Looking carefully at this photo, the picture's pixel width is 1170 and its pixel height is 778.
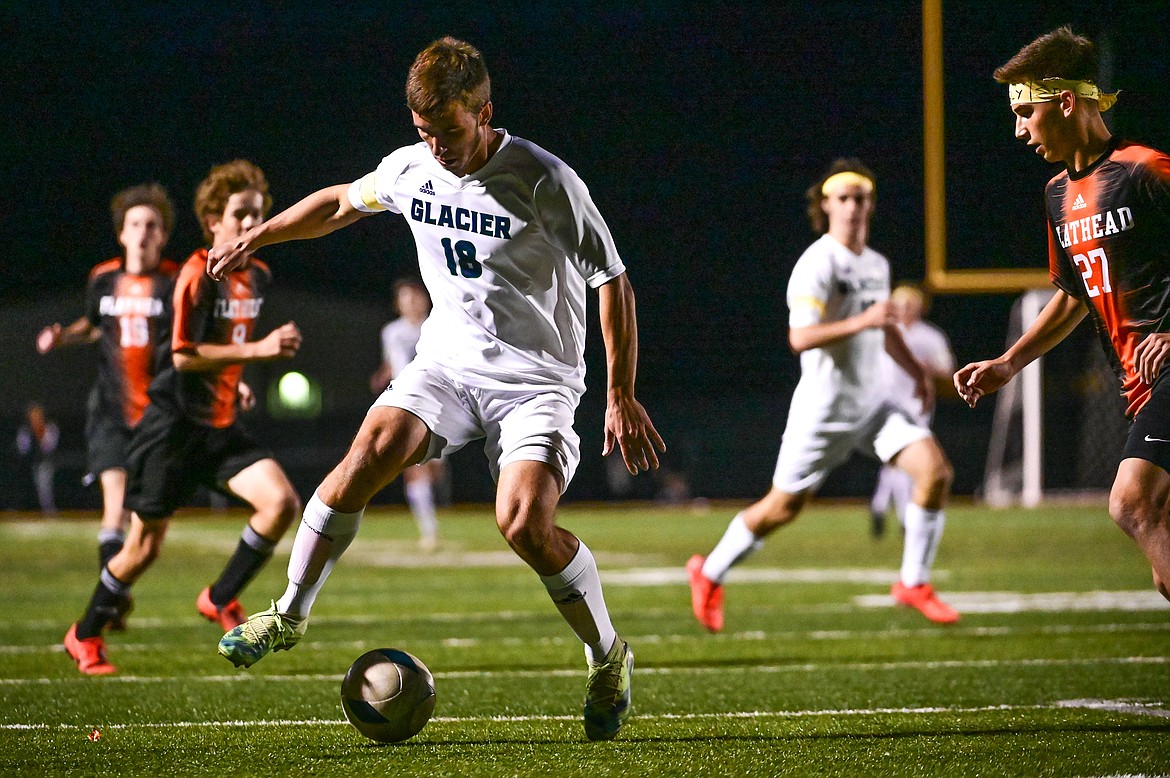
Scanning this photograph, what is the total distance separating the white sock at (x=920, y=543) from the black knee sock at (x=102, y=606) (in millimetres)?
4149

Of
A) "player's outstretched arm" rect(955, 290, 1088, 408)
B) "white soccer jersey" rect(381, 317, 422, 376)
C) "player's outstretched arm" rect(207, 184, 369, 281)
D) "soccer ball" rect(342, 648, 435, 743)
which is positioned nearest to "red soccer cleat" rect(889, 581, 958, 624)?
"player's outstretched arm" rect(955, 290, 1088, 408)

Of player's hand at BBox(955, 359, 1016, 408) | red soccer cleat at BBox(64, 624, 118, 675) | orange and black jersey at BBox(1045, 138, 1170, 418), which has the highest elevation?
orange and black jersey at BBox(1045, 138, 1170, 418)

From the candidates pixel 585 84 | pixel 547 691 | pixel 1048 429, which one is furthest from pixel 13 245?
pixel 547 691

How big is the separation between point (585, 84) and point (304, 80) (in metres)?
6.72

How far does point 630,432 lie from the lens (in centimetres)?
423

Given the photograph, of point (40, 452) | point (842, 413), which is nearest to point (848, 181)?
point (842, 413)

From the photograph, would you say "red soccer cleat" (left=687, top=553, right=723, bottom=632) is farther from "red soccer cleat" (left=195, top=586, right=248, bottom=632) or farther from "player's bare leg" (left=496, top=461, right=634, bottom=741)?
"player's bare leg" (left=496, top=461, right=634, bottom=741)

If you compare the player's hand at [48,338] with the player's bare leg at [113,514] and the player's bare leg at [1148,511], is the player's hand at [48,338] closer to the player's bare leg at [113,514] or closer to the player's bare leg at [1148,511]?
the player's bare leg at [113,514]

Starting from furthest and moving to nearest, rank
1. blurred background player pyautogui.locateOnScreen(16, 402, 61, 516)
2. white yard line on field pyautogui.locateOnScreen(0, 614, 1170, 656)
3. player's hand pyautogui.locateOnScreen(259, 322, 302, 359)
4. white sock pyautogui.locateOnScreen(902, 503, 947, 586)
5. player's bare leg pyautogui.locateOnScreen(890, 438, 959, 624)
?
blurred background player pyautogui.locateOnScreen(16, 402, 61, 516)
white sock pyautogui.locateOnScreen(902, 503, 947, 586)
player's bare leg pyautogui.locateOnScreen(890, 438, 959, 624)
white yard line on field pyautogui.locateOnScreen(0, 614, 1170, 656)
player's hand pyautogui.locateOnScreen(259, 322, 302, 359)

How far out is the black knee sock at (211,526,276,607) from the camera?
20.7 feet

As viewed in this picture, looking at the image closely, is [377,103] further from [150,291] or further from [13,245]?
[150,291]

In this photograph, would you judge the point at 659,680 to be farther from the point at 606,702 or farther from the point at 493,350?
the point at 493,350

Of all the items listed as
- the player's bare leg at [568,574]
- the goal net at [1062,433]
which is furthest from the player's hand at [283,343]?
the goal net at [1062,433]

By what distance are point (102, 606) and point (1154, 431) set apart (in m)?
4.33
